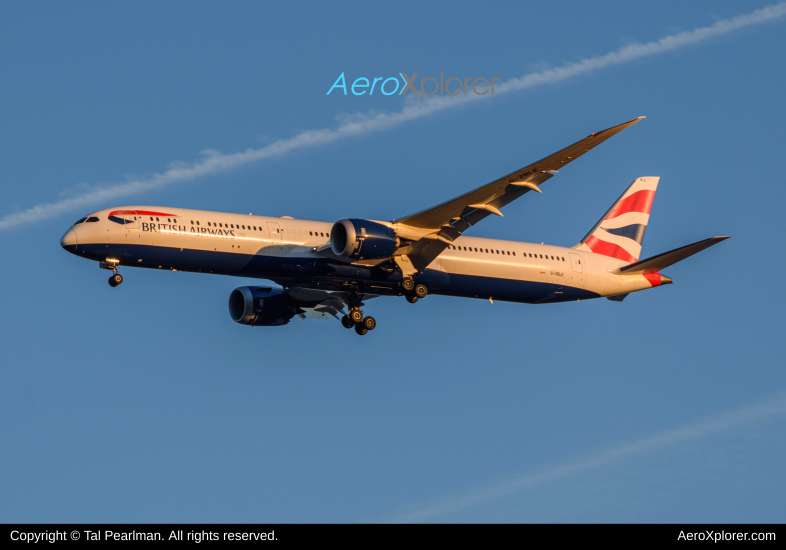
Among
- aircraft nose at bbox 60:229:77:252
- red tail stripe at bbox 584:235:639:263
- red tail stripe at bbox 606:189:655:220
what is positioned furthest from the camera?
red tail stripe at bbox 606:189:655:220

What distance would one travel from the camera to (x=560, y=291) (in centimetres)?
5216

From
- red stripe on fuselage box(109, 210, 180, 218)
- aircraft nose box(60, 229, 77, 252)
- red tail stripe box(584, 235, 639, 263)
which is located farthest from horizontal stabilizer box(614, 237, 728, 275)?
aircraft nose box(60, 229, 77, 252)

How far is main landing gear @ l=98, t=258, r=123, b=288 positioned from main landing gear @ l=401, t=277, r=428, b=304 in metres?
12.8

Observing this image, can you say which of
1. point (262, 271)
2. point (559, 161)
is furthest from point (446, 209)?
point (262, 271)

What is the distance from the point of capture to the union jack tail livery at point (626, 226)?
5628 cm

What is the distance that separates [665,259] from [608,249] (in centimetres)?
609

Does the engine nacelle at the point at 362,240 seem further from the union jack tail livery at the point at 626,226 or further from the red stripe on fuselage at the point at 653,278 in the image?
the red stripe on fuselage at the point at 653,278

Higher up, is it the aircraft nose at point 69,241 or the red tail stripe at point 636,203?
the red tail stripe at point 636,203

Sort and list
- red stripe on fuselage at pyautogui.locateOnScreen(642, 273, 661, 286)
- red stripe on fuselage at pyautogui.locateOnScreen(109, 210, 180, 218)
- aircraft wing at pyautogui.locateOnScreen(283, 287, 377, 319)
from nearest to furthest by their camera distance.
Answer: red stripe on fuselage at pyautogui.locateOnScreen(109, 210, 180, 218) → aircraft wing at pyautogui.locateOnScreen(283, 287, 377, 319) → red stripe on fuselage at pyautogui.locateOnScreen(642, 273, 661, 286)

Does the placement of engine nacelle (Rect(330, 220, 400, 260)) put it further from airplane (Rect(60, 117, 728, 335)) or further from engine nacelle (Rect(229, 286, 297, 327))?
engine nacelle (Rect(229, 286, 297, 327))

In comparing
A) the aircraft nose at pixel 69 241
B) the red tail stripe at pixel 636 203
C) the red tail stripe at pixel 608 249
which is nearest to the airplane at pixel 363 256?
the aircraft nose at pixel 69 241

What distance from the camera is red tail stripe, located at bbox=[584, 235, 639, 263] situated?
2209 inches

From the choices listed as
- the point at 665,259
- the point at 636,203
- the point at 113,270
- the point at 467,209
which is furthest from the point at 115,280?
the point at 636,203

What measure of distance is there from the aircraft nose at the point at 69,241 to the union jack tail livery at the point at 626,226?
26914 millimetres
